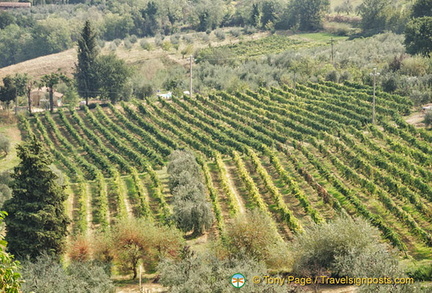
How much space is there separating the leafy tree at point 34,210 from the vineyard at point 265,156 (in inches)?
201

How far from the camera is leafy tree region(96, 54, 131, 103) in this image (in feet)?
274

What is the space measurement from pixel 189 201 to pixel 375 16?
279 feet

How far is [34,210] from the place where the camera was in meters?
37.2

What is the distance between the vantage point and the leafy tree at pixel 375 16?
115 metres

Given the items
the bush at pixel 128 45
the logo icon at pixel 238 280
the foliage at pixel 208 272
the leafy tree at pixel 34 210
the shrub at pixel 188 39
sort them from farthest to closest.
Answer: the bush at pixel 128 45 → the shrub at pixel 188 39 → the leafy tree at pixel 34 210 → the foliage at pixel 208 272 → the logo icon at pixel 238 280

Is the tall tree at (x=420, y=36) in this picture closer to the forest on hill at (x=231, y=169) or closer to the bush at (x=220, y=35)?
the forest on hill at (x=231, y=169)

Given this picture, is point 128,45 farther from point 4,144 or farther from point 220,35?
point 4,144

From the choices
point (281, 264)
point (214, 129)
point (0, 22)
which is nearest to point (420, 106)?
point (214, 129)

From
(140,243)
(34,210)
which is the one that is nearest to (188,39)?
(34,210)

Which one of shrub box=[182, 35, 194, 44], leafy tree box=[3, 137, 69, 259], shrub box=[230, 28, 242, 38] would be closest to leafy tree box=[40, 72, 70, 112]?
shrub box=[182, 35, 194, 44]

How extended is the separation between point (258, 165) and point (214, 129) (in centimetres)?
1353

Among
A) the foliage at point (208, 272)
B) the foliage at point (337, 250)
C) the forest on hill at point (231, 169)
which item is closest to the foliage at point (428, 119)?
the forest on hill at point (231, 169)

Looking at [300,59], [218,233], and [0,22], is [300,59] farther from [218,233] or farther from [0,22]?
[0,22]

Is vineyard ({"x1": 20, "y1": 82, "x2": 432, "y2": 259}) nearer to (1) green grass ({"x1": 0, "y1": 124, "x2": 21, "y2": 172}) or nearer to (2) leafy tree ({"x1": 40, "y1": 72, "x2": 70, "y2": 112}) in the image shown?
(1) green grass ({"x1": 0, "y1": 124, "x2": 21, "y2": 172})
